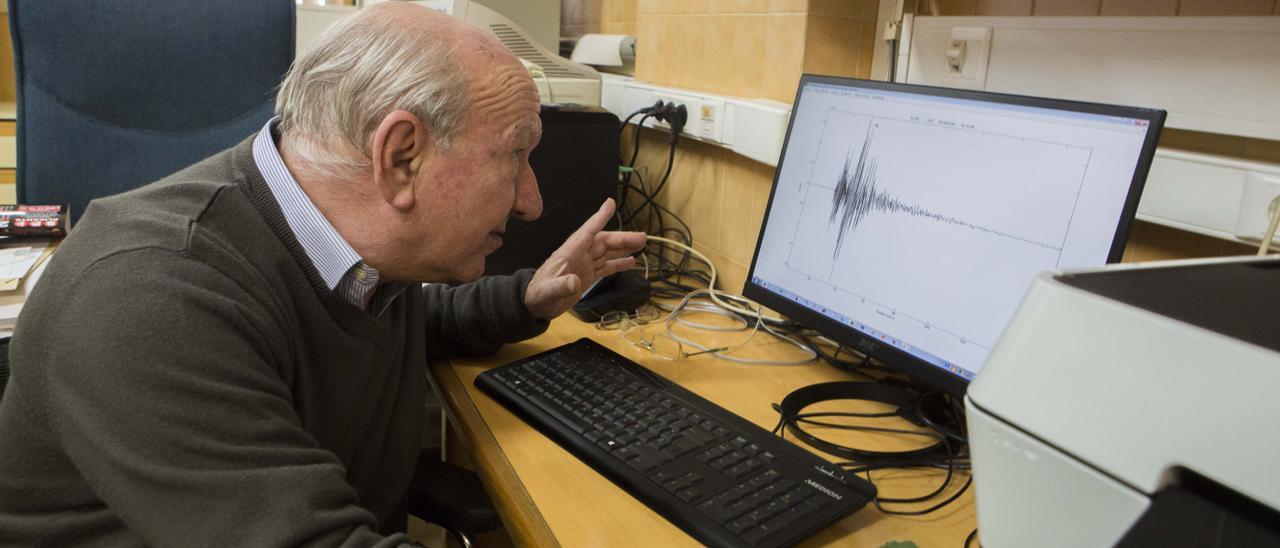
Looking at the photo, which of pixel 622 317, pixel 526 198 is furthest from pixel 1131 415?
pixel 622 317

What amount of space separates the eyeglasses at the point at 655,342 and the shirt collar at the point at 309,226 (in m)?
0.49

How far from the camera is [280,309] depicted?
81 centimetres

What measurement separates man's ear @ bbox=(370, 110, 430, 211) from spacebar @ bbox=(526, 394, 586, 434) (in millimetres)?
287

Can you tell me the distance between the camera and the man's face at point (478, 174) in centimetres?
87

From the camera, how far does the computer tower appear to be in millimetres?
1476

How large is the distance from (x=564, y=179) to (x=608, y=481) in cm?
77

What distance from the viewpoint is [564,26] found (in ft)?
9.00

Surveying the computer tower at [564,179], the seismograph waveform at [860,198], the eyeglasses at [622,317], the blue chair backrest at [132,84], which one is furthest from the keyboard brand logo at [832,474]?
the blue chair backrest at [132,84]

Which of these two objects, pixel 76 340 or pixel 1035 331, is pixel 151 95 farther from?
pixel 1035 331

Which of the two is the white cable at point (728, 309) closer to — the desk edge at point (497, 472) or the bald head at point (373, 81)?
the desk edge at point (497, 472)

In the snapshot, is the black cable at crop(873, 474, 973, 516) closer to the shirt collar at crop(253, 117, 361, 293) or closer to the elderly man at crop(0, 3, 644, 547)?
the elderly man at crop(0, 3, 644, 547)

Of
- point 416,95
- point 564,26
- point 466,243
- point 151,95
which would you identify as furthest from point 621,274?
point 564,26

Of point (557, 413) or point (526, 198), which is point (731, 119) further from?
point (557, 413)

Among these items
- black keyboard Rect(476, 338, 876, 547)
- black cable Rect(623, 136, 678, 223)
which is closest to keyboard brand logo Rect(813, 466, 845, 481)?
black keyboard Rect(476, 338, 876, 547)
